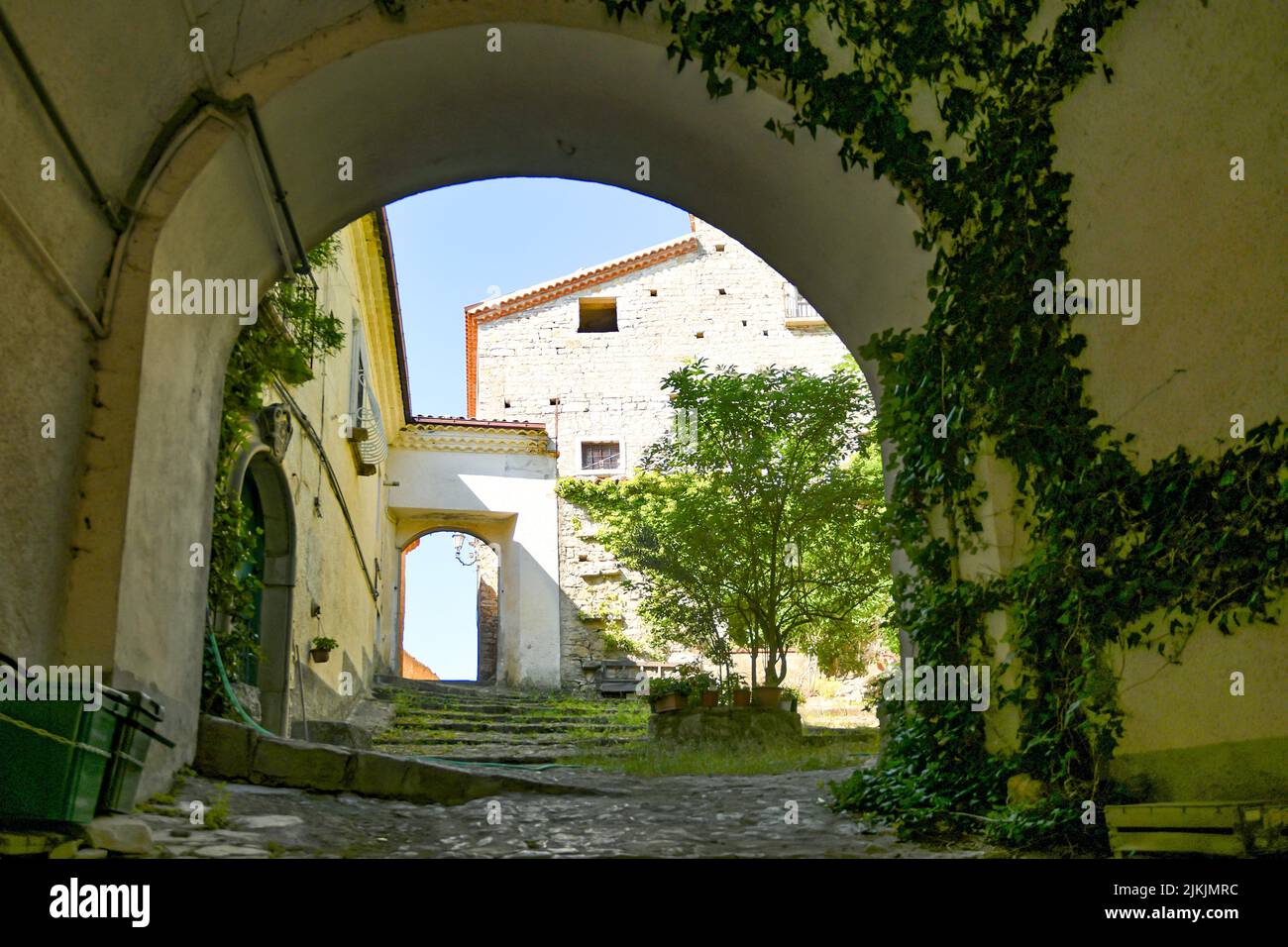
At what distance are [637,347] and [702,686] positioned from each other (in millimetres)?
10166

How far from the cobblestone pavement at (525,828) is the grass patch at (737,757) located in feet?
5.44

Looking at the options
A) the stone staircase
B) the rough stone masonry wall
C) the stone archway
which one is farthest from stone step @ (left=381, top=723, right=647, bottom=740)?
the rough stone masonry wall

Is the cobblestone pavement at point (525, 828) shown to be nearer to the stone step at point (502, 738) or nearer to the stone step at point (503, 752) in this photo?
the stone step at point (503, 752)

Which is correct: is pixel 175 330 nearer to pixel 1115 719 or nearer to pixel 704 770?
pixel 1115 719

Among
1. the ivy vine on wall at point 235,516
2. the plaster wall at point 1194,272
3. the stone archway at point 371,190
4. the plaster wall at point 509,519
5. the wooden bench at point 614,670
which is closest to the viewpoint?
the plaster wall at point 1194,272

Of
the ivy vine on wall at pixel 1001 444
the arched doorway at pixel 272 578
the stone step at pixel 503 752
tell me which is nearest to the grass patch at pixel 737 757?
the stone step at pixel 503 752

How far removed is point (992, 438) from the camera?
4691 millimetres

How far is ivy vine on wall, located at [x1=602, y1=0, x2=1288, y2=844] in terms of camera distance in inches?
161

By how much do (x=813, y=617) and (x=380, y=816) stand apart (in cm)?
704

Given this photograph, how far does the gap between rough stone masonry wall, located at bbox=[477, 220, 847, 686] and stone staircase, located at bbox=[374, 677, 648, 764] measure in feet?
17.9

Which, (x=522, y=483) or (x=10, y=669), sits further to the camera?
(x=522, y=483)

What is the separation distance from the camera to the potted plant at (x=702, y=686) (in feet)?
35.6

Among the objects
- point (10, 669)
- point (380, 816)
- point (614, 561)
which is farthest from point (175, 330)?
point (614, 561)

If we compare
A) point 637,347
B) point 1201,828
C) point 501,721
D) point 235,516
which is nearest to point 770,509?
point 501,721
